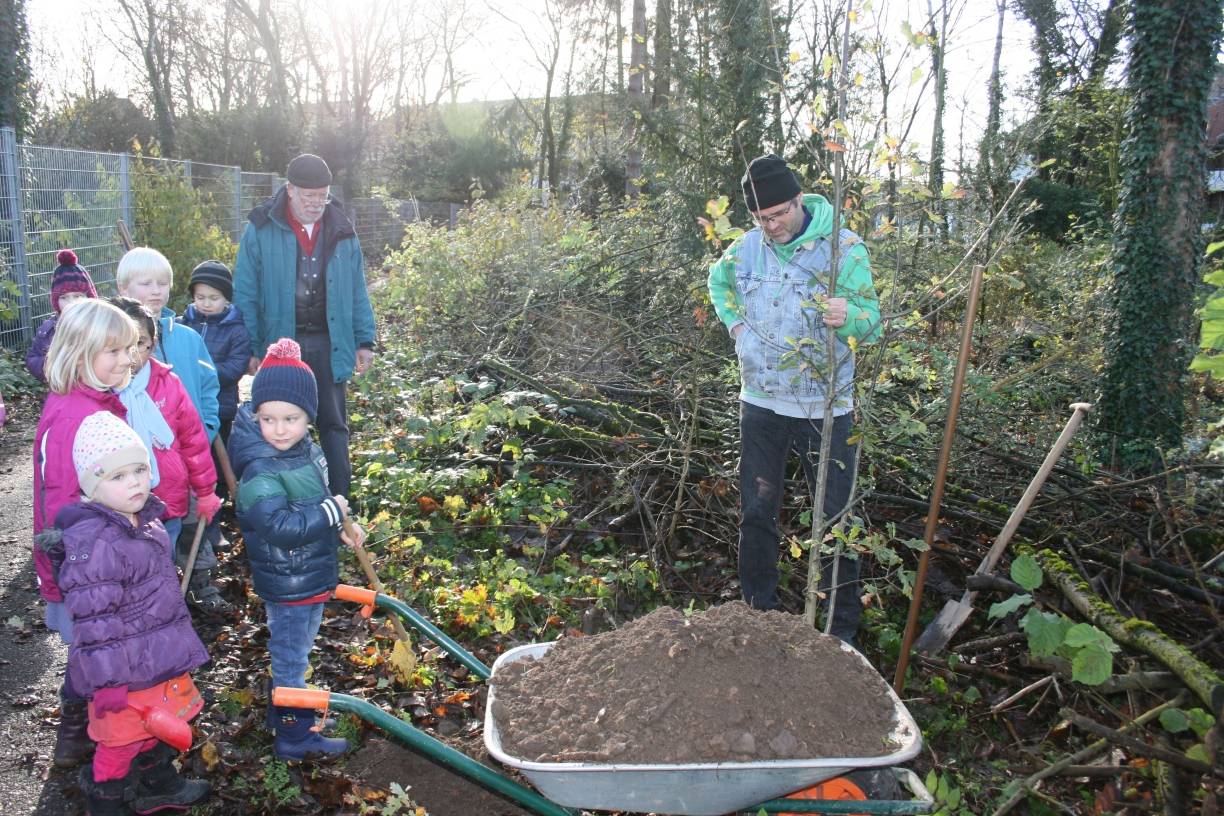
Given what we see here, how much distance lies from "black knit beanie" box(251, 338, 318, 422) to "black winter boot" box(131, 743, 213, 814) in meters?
1.20

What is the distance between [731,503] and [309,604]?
7.95 feet

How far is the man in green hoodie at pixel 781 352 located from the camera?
3.32 metres

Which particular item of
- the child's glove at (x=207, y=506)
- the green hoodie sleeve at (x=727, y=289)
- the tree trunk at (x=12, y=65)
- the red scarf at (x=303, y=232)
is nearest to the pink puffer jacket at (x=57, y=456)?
the child's glove at (x=207, y=506)

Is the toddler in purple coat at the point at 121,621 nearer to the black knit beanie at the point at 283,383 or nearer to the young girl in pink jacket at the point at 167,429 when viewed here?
the black knit beanie at the point at 283,383

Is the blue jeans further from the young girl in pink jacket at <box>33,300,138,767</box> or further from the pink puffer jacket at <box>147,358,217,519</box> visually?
the pink puffer jacket at <box>147,358,217,519</box>

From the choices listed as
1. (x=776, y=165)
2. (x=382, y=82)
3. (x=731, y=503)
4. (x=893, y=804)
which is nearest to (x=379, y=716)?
(x=893, y=804)

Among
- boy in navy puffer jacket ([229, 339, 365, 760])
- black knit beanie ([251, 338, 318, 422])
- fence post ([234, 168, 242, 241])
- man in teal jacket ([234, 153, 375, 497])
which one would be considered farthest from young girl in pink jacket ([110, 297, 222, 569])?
fence post ([234, 168, 242, 241])

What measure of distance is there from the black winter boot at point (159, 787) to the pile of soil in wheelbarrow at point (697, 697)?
118 centimetres

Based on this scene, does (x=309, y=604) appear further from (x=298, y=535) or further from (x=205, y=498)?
(x=205, y=498)

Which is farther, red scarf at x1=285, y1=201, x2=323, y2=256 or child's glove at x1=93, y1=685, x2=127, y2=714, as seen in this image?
red scarf at x1=285, y1=201, x2=323, y2=256

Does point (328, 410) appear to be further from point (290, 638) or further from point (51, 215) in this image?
point (51, 215)

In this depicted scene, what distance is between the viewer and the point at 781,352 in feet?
11.5

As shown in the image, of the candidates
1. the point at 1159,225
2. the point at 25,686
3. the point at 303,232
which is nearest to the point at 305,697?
the point at 25,686

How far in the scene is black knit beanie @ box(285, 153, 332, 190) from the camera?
4277 millimetres
